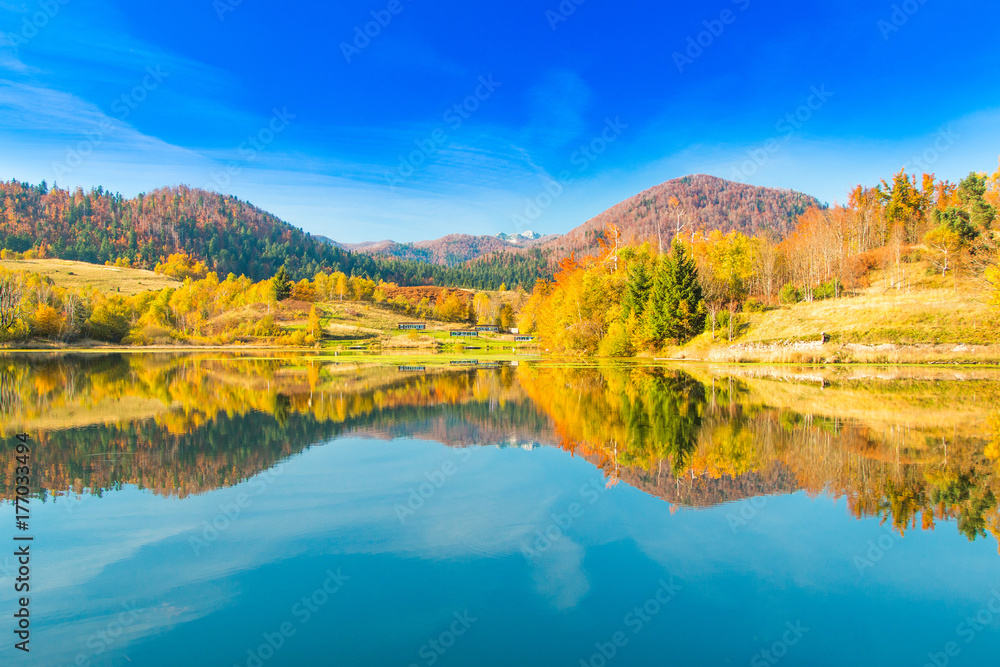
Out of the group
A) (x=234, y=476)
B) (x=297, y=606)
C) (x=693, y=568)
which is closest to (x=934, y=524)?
(x=693, y=568)

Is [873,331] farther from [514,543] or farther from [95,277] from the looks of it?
[95,277]

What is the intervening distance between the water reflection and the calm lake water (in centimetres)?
10

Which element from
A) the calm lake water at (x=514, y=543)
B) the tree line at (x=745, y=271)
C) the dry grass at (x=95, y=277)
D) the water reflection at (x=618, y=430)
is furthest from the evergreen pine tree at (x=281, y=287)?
the calm lake water at (x=514, y=543)

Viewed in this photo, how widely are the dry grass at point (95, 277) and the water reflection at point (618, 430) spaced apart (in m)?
109

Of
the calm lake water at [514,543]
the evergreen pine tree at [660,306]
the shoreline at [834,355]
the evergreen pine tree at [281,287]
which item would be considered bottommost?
the calm lake water at [514,543]

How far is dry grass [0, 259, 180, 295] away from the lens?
11556cm

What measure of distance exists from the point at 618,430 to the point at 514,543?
8014mm

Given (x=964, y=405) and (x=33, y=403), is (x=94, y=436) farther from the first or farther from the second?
(x=964, y=405)

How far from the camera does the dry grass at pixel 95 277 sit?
379ft

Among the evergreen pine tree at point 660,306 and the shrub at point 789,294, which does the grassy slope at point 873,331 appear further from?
the shrub at point 789,294

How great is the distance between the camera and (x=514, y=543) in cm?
734

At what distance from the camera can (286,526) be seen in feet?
25.8

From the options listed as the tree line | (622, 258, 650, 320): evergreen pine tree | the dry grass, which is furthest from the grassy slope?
the dry grass

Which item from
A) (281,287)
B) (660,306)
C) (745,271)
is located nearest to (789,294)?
(745,271)
